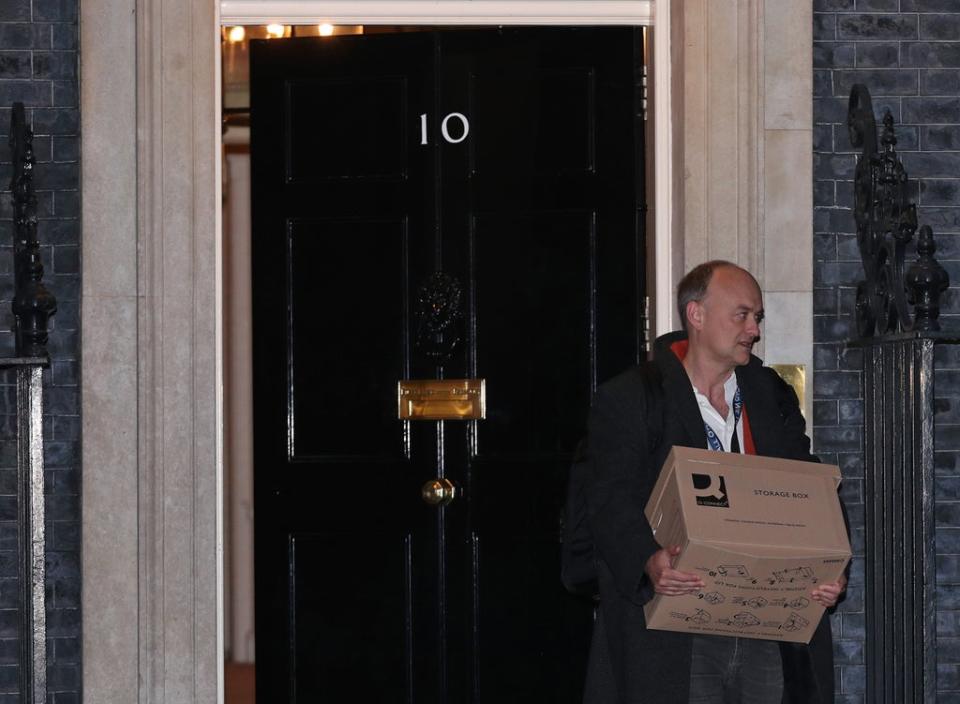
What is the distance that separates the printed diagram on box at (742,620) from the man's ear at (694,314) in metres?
0.74

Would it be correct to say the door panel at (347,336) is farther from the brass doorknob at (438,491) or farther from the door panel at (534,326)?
the door panel at (534,326)

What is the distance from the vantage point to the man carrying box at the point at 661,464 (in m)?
3.44

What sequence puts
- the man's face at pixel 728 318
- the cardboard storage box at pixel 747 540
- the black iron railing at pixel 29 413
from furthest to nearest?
the black iron railing at pixel 29 413 < the man's face at pixel 728 318 < the cardboard storage box at pixel 747 540

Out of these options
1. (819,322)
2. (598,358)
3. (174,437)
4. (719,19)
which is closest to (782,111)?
(719,19)

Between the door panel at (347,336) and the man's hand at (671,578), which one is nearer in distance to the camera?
the man's hand at (671,578)

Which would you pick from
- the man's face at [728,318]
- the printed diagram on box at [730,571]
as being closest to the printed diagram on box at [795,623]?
the printed diagram on box at [730,571]

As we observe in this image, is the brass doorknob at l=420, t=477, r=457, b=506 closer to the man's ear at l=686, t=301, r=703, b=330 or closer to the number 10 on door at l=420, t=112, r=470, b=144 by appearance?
the number 10 on door at l=420, t=112, r=470, b=144

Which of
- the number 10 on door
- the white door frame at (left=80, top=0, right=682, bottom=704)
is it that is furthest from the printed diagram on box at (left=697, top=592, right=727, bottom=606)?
the number 10 on door

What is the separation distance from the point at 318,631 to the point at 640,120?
6.75ft

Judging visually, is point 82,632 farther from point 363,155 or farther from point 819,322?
point 819,322

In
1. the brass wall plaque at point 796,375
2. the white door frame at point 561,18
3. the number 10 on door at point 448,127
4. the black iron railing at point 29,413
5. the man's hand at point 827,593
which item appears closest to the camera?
the man's hand at point 827,593

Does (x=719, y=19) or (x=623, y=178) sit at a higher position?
(x=719, y=19)

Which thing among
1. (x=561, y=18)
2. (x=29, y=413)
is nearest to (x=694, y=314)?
(x=561, y=18)

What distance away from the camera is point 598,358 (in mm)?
4797
